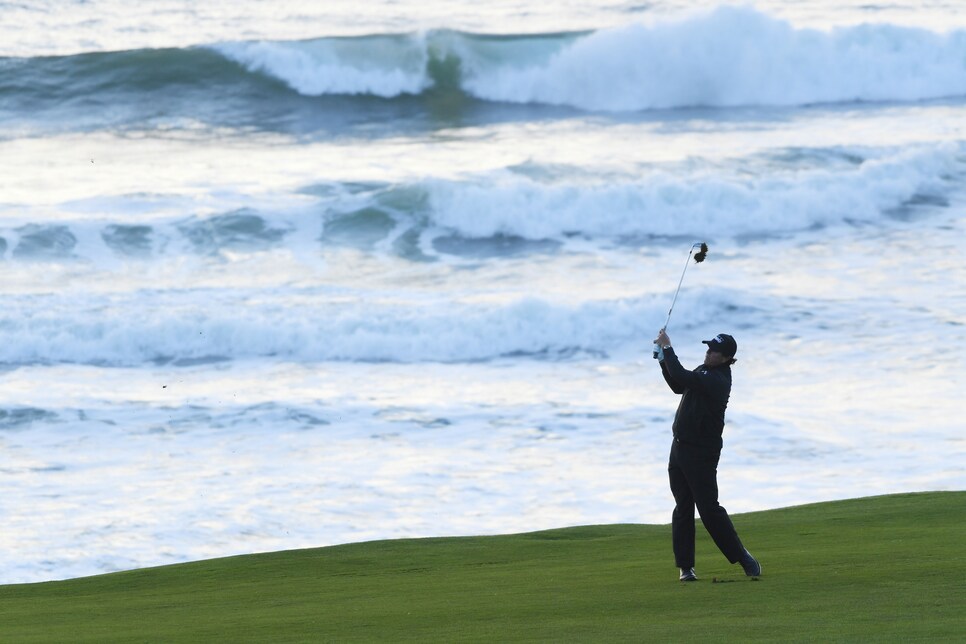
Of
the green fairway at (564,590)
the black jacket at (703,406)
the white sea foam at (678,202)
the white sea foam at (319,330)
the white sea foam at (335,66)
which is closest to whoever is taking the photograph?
the green fairway at (564,590)

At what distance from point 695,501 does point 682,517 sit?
0.53 ft

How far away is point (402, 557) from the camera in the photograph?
1162 cm

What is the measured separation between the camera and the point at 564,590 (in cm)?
903

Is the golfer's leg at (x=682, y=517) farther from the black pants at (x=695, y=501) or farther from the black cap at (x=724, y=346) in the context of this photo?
the black cap at (x=724, y=346)

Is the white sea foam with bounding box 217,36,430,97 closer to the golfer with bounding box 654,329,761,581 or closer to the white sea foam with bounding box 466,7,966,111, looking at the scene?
the white sea foam with bounding box 466,7,966,111

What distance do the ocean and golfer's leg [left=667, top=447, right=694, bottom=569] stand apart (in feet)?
17.5

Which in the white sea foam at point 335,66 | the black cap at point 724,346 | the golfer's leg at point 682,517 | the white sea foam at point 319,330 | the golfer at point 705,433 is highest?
the white sea foam at point 335,66

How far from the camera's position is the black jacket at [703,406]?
8.62 m

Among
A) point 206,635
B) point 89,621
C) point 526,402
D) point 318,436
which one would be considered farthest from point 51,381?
point 206,635

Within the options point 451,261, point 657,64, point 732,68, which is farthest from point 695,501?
point 732,68

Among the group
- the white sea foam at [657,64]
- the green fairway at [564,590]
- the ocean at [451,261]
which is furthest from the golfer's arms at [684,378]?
the white sea foam at [657,64]

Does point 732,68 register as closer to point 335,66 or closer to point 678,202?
point 335,66

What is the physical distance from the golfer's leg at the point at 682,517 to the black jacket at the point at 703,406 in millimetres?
188

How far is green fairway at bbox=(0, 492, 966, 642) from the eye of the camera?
7461mm
